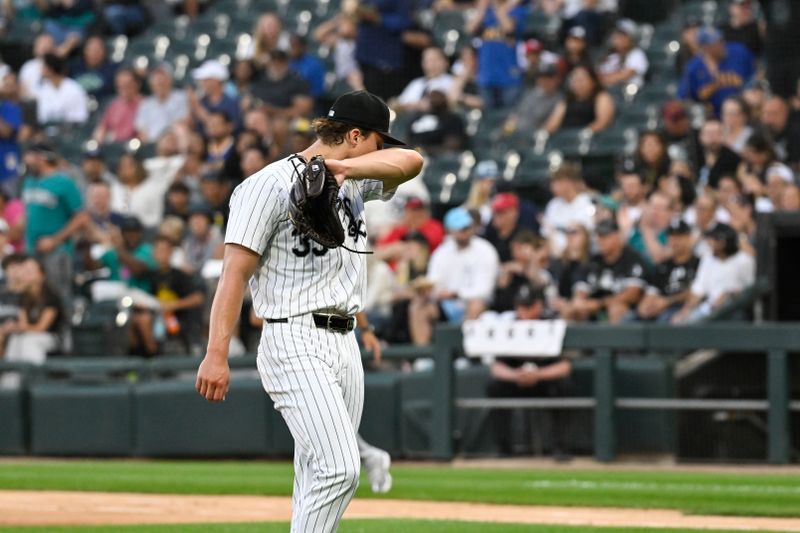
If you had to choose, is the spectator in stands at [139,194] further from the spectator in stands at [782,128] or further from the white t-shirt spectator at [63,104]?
the spectator in stands at [782,128]

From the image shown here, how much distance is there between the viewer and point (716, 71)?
1517cm

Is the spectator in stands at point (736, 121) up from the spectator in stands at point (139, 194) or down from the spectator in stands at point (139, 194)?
up

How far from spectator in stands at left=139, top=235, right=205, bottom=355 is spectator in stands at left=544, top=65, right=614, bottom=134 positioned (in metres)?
3.90

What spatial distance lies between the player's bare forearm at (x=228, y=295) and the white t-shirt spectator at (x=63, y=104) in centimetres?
1477

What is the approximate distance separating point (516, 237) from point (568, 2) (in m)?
4.63

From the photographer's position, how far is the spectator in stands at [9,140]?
18.8m

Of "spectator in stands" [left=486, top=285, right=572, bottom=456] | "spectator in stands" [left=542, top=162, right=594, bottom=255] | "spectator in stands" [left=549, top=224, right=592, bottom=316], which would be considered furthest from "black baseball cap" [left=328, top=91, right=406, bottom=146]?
"spectator in stands" [left=542, top=162, right=594, bottom=255]

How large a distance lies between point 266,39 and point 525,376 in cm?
683

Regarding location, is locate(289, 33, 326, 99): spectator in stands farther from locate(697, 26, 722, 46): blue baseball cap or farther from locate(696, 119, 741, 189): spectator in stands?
locate(696, 119, 741, 189): spectator in stands

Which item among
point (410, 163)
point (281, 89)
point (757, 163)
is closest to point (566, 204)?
point (757, 163)

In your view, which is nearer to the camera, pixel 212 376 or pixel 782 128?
pixel 212 376

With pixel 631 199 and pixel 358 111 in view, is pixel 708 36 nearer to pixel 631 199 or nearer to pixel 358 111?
pixel 631 199

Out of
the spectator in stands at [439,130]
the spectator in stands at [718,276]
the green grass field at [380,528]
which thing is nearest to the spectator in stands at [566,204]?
the spectator in stands at [718,276]

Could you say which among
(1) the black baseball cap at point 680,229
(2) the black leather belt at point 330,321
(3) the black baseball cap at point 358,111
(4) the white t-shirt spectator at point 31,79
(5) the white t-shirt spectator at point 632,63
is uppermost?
(4) the white t-shirt spectator at point 31,79
